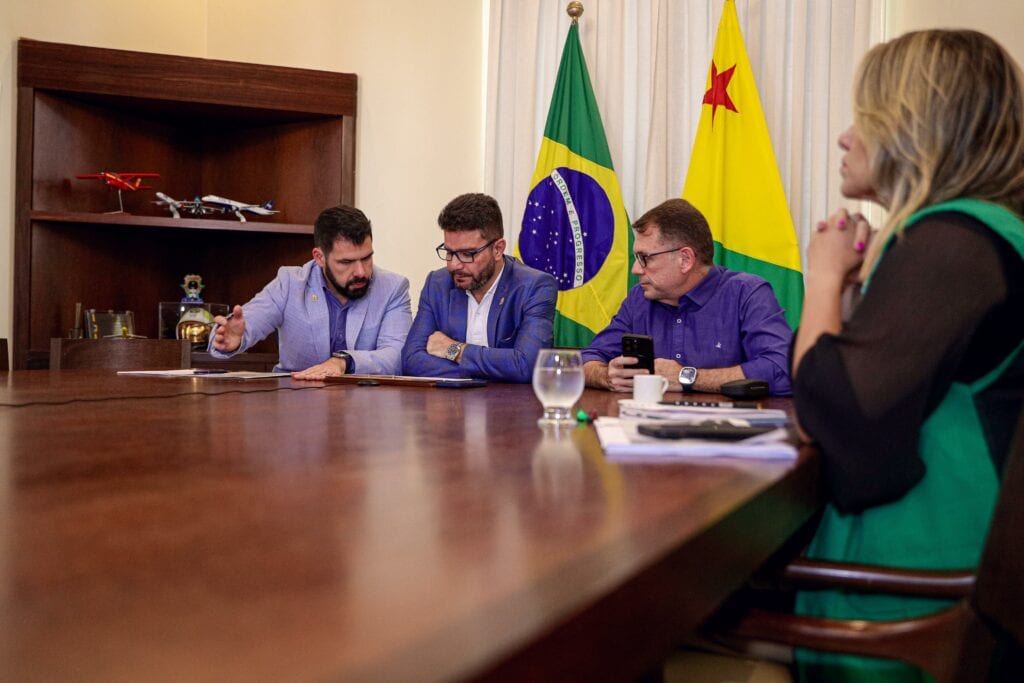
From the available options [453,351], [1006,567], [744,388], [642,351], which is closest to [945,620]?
[1006,567]

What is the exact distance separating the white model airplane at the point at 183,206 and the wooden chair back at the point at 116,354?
1.17 meters

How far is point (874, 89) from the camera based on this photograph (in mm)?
1308

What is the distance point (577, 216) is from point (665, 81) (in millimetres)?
737

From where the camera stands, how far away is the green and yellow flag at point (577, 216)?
408 centimetres

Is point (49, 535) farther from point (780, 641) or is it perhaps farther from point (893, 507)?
point (893, 507)

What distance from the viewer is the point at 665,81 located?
13.6 ft

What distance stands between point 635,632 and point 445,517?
0.22m

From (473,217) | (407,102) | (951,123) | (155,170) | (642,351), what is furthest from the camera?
(155,170)

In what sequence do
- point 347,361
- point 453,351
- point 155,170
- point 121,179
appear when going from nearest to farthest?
point 453,351 < point 347,361 < point 121,179 < point 155,170

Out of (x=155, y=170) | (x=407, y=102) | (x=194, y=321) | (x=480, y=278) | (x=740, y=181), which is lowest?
(x=194, y=321)

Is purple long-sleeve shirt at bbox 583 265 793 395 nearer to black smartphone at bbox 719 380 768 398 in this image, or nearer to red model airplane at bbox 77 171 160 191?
black smartphone at bbox 719 380 768 398

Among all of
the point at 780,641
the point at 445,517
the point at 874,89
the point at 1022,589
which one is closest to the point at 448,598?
the point at 445,517

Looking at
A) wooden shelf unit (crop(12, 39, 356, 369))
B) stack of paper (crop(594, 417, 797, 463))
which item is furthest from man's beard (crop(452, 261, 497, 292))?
stack of paper (crop(594, 417, 797, 463))

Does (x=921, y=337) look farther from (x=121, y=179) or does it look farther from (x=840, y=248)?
(x=121, y=179)
